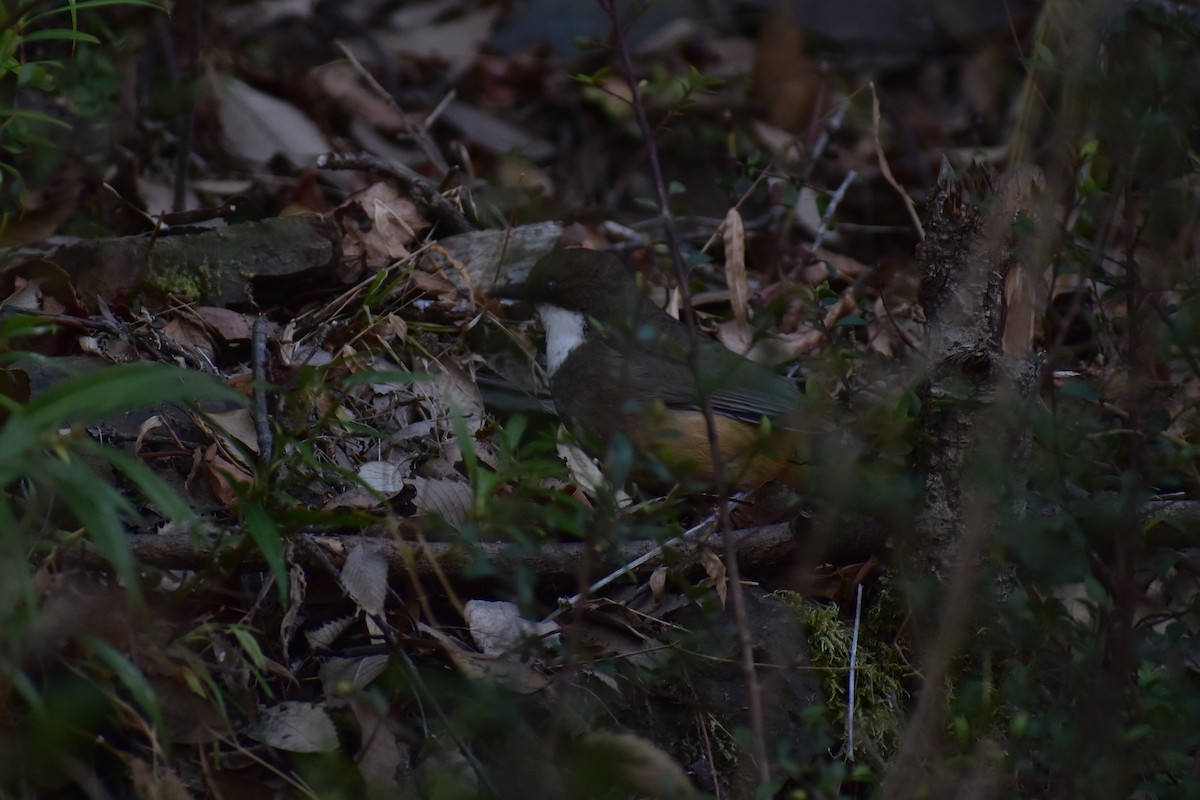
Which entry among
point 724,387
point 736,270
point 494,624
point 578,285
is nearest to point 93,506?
point 494,624

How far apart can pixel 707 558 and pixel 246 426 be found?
1.60 metres

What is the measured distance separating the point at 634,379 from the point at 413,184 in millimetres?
1313

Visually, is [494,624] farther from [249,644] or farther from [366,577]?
[249,644]

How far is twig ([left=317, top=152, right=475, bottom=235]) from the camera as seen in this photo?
5.38 metres

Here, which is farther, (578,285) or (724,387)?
(578,285)

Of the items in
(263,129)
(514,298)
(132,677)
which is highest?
(132,677)

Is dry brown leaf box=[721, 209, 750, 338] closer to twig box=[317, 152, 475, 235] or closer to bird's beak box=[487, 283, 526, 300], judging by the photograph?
Answer: bird's beak box=[487, 283, 526, 300]

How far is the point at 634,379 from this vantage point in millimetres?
5398

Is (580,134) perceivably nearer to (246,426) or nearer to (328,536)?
(246,426)

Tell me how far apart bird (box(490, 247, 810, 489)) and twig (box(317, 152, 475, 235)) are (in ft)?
1.43

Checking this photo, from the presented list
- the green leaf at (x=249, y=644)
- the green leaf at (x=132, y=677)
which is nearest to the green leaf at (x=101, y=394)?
the green leaf at (x=132, y=677)

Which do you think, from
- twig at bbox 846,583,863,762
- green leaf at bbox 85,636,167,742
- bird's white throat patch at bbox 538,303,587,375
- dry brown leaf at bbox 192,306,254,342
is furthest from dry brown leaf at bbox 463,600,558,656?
bird's white throat patch at bbox 538,303,587,375

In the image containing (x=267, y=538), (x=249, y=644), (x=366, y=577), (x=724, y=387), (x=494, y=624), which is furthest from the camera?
(x=724, y=387)

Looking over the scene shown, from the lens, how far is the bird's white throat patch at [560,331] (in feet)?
17.9
